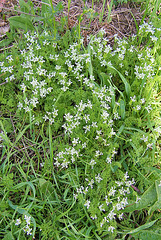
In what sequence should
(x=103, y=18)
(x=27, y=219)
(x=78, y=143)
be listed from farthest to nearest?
(x=103, y=18), (x=78, y=143), (x=27, y=219)

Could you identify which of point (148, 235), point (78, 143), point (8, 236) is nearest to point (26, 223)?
point (8, 236)

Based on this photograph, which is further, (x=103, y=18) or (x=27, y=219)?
(x=103, y=18)

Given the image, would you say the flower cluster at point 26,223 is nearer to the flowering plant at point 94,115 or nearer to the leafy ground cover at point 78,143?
the leafy ground cover at point 78,143

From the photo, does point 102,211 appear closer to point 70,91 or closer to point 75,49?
point 70,91

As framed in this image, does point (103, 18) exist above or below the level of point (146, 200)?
above

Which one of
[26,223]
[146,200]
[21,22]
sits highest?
[21,22]

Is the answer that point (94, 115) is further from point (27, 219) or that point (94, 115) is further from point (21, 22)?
point (21, 22)

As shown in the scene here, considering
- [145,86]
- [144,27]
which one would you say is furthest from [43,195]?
[144,27]

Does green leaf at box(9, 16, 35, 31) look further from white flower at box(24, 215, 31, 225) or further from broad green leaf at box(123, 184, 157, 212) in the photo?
broad green leaf at box(123, 184, 157, 212)
